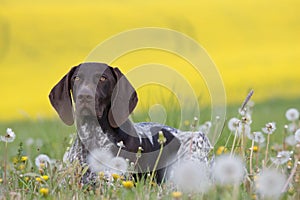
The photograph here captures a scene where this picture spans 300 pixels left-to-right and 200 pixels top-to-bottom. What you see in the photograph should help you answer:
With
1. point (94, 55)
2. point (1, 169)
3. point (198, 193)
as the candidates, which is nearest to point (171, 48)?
point (94, 55)

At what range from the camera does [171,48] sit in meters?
9.25

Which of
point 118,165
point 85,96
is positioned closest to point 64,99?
point 85,96

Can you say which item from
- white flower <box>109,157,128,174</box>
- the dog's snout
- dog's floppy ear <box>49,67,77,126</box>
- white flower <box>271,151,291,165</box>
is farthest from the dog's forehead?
white flower <box>271,151,291,165</box>

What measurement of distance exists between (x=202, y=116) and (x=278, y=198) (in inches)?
266

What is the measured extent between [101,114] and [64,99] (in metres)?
A: 0.43

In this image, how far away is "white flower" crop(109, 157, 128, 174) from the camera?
6.50 meters

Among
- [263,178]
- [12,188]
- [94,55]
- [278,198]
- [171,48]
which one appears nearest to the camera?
[263,178]

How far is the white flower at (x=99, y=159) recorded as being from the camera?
728 centimetres

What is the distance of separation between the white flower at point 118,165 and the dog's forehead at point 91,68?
0.94 m

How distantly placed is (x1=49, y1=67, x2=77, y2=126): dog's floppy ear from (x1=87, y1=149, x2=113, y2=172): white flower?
387 mm

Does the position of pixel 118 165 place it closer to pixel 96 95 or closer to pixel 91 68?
pixel 96 95

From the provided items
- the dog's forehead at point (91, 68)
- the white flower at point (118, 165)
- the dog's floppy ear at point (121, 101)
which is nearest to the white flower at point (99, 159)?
the white flower at point (118, 165)

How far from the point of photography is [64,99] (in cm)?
765

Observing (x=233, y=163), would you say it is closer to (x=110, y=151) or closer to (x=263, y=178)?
(x=263, y=178)
